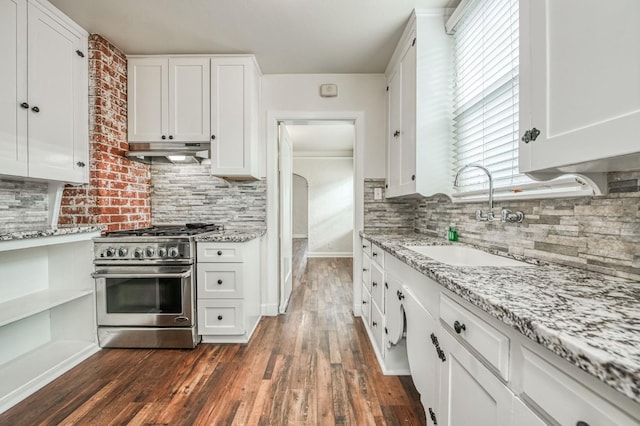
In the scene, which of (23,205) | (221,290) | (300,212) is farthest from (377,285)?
(300,212)

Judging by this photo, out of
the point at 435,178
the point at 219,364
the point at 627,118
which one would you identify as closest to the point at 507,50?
the point at 435,178

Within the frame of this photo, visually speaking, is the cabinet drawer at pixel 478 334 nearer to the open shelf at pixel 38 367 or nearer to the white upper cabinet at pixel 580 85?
the white upper cabinet at pixel 580 85

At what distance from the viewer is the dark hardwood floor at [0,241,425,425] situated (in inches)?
61.1

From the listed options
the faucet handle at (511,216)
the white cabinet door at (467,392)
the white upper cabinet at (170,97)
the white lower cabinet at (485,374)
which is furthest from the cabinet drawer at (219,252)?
the faucet handle at (511,216)

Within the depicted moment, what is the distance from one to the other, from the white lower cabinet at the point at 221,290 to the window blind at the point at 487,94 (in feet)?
5.80

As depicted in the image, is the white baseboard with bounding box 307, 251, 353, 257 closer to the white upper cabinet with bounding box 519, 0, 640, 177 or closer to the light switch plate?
the light switch plate

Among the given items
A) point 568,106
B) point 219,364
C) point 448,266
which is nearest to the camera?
point 568,106

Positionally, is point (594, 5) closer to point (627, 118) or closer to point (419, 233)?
point (627, 118)

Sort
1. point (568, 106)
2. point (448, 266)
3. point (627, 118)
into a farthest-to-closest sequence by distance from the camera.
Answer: point (448, 266) < point (568, 106) < point (627, 118)

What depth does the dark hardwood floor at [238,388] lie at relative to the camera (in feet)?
5.09

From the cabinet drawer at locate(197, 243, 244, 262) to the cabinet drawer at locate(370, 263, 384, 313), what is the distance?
1.04m

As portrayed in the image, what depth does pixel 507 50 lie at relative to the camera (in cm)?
149

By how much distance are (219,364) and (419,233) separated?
199cm

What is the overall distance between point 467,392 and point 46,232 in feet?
7.66
